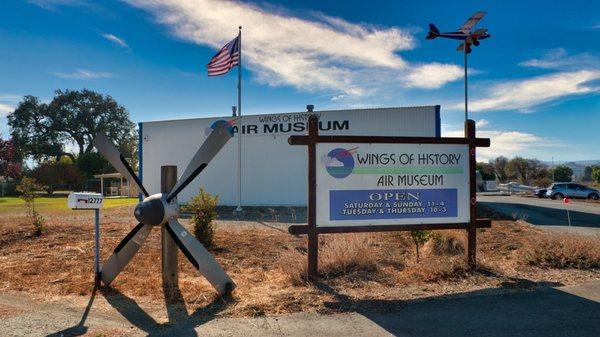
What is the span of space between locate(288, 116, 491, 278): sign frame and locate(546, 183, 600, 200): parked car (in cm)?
3045

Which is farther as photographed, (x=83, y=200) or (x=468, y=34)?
(x=468, y=34)

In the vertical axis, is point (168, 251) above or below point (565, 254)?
above

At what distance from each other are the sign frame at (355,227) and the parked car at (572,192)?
30447 millimetres

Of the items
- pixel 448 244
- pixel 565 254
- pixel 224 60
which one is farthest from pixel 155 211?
pixel 224 60

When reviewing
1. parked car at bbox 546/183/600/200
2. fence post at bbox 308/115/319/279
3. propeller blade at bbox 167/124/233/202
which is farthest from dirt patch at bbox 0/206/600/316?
parked car at bbox 546/183/600/200

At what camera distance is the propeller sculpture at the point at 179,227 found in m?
5.95

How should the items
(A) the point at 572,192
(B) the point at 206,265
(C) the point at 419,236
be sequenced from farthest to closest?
1. (A) the point at 572,192
2. (C) the point at 419,236
3. (B) the point at 206,265

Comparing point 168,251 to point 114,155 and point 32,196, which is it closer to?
point 114,155

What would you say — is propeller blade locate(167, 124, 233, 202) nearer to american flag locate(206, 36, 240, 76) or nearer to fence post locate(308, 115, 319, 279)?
fence post locate(308, 115, 319, 279)

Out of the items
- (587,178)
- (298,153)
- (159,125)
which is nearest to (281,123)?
(298,153)

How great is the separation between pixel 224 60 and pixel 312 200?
14.7 m

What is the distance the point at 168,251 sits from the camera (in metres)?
6.37

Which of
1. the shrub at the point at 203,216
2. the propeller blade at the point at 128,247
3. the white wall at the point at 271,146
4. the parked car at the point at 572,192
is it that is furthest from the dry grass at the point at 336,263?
the parked car at the point at 572,192

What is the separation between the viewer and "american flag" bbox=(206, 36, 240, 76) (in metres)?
19.9
